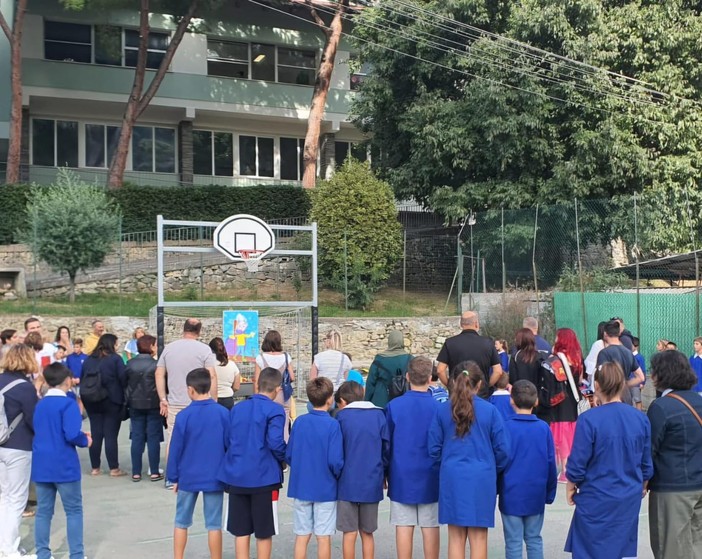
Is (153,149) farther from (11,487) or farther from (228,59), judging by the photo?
(11,487)

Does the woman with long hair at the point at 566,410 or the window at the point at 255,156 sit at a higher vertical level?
→ the window at the point at 255,156

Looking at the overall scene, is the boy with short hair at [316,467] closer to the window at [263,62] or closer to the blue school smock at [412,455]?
the blue school smock at [412,455]

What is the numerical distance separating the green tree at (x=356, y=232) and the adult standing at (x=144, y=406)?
1216 centimetres

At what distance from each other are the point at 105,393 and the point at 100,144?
70.2 ft

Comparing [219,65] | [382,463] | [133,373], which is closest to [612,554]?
[382,463]

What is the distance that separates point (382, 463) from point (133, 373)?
13.9 ft

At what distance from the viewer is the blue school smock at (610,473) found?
5.05 m

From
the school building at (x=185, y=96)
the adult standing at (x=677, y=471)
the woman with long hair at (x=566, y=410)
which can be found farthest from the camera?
the school building at (x=185, y=96)

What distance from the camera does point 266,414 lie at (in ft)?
19.0

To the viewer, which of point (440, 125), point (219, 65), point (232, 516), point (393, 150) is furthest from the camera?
point (219, 65)

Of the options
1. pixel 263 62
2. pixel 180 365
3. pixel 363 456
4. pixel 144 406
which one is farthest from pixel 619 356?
pixel 263 62

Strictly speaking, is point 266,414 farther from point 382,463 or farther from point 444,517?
point 444,517

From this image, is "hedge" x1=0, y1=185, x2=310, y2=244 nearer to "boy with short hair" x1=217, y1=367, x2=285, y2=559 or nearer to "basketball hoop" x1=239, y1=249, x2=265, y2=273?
"basketball hoop" x1=239, y1=249, x2=265, y2=273

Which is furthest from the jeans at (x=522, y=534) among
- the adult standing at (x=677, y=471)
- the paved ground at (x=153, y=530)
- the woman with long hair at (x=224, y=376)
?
the woman with long hair at (x=224, y=376)
